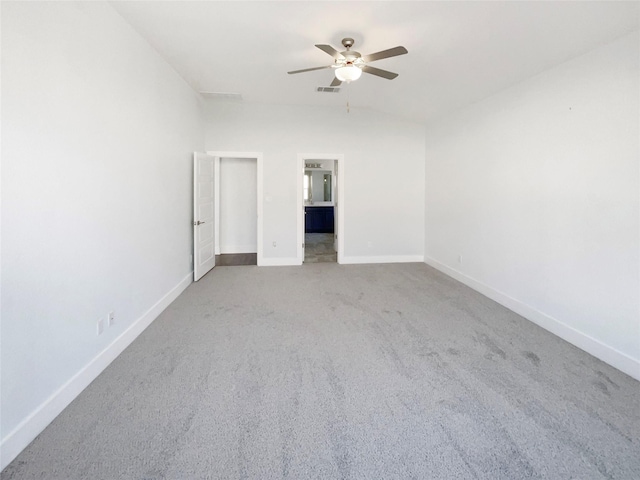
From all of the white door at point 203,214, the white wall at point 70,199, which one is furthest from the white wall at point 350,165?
the white wall at point 70,199

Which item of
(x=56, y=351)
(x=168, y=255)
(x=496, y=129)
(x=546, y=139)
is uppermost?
(x=496, y=129)

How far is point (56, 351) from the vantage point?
6.28 ft

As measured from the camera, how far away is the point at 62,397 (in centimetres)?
193

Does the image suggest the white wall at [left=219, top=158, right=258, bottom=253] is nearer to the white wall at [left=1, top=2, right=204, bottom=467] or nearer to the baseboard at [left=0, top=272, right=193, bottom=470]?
the white wall at [left=1, top=2, right=204, bottom=467]

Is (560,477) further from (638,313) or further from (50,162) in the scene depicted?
(50,162)

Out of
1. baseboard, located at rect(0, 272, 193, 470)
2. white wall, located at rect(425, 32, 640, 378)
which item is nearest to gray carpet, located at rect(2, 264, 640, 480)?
baseboard, located at rect(0, 272, 193, 470)

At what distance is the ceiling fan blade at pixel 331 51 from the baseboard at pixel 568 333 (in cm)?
318

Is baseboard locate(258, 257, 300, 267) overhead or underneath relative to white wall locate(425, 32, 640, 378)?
underneath

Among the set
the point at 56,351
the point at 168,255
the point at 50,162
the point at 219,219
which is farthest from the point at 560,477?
the point at 219,219

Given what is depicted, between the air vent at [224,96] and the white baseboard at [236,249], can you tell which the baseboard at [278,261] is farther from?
the air vent at [224,96]

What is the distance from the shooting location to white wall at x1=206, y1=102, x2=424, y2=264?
5.56m

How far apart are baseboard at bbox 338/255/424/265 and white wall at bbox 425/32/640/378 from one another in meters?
1.57

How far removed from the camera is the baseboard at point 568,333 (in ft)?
7.84

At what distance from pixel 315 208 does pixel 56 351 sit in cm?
854
